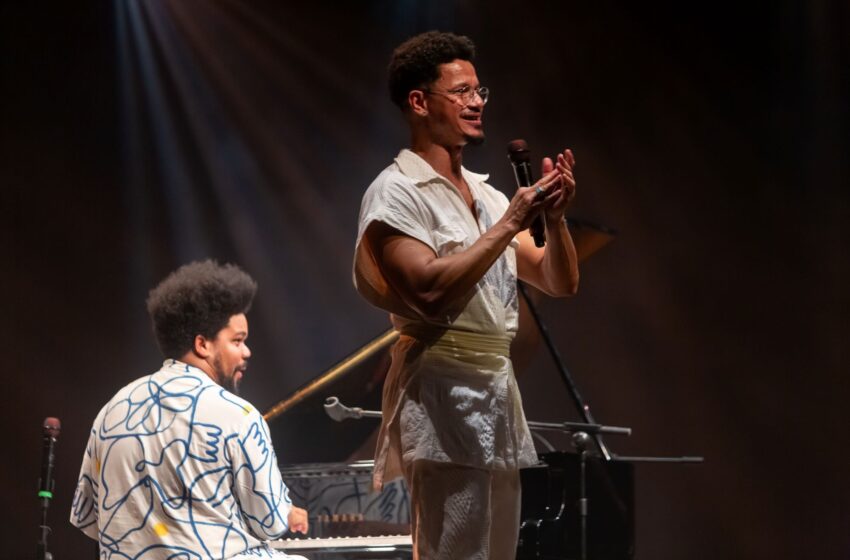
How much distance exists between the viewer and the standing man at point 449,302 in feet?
6.37

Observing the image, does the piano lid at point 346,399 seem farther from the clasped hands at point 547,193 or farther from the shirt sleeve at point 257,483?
the clasped hands at point 547,193

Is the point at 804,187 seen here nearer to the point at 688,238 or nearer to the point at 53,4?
A: the point at 688,238

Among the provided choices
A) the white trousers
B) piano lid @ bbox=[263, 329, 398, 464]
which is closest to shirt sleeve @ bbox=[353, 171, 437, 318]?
the white trousers

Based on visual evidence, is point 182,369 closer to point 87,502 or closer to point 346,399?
point 87,502

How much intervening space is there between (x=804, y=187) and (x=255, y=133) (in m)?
3.04

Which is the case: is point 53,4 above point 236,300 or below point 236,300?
above

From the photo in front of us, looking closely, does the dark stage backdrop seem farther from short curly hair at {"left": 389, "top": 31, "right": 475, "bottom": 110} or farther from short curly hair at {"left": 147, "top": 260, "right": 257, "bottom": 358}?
short curly hair at {"left": 389, "top": 31, "right": 475, "bottom": 110}

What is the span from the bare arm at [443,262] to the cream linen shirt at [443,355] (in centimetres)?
4

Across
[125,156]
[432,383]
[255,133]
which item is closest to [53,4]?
[125,156]

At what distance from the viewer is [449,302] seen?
195 centimetres

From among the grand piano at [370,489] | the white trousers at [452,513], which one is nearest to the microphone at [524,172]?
the white trousers at [452,513]

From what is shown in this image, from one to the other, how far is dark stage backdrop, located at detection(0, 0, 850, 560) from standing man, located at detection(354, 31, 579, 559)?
378cm

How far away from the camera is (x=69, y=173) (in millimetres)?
5582

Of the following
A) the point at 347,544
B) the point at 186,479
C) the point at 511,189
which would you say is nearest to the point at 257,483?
the point at 186,479
